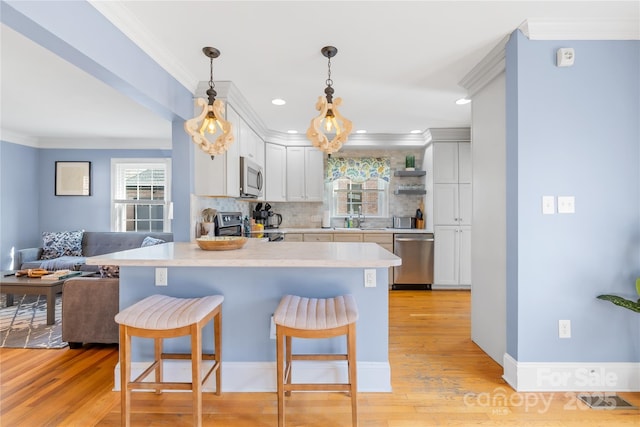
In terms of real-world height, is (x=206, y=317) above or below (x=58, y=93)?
below

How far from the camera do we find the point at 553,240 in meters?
2.20

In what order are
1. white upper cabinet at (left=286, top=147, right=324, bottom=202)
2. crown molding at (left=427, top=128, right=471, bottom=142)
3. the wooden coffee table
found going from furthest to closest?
white upper cabinet at (left=286, top=147, right=324, bottom=202) → crown molding at (left=427, top=128, right=471, bottom=142) → the wooden coffee table

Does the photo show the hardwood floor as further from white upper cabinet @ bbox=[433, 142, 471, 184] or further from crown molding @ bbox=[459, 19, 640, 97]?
white upper cabinet @ bbox=[433, 142, 471, 184]

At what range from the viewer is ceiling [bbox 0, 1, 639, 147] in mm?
2031

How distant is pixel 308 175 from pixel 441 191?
6.72 feet

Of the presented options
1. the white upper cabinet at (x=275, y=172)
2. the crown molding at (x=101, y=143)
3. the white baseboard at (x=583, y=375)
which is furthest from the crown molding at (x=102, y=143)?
the white baseboard at (x=583, y=375)

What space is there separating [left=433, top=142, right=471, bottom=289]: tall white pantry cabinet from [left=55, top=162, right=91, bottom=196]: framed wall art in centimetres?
574

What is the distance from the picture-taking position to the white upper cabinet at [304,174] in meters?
5.29

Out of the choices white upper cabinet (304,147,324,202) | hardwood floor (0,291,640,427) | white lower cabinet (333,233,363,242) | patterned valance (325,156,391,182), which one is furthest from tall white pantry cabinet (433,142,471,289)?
hardwood floor (0,291,640,427)

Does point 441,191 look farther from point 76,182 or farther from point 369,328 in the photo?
point 76,182

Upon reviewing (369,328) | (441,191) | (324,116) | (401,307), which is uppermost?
(324,116)

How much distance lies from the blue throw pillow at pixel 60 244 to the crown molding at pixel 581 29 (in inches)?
246

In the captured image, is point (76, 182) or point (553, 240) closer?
point (553, 240)

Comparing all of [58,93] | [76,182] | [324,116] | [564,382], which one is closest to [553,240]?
[564,382]
